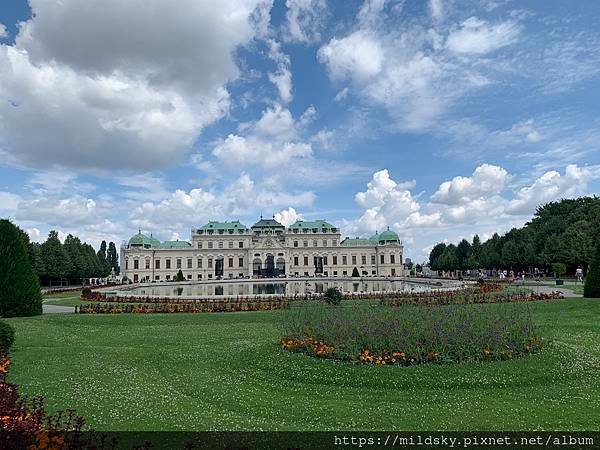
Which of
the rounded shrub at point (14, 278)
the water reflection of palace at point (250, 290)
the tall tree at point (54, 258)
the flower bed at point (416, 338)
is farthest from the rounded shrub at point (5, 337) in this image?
the tall tree at point (54, 258)

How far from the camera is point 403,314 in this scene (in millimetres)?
12461

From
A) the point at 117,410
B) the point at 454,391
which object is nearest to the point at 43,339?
the point at 117,410

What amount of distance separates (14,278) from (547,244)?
59258 millimetres

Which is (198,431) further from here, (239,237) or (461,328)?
(239,237)

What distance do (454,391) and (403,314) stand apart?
3.95 meters

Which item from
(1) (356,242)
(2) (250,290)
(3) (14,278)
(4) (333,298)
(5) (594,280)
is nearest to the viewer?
(3) (14,278)

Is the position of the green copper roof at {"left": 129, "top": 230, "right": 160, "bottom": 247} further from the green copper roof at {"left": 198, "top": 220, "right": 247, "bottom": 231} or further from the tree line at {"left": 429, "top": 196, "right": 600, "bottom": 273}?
the tree line at {"left": 429, "top": 196, "right": 600, "bottom": 273}

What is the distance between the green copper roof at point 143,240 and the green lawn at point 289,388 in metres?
88.3

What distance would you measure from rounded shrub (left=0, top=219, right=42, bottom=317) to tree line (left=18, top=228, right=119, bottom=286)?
3783 cm

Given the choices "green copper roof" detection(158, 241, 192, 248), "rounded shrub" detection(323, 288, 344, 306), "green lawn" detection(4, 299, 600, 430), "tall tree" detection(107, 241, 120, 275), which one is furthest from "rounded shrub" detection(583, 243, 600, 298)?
"tall tree" detection(107, 241, 120, 275)

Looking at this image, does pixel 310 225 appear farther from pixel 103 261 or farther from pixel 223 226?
pixel 103 261

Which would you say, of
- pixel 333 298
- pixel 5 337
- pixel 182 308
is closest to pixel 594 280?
pixel 333 298

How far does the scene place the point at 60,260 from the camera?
2406 inches

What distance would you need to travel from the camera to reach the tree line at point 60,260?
57.2 m
